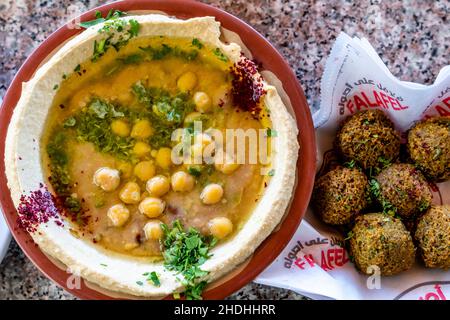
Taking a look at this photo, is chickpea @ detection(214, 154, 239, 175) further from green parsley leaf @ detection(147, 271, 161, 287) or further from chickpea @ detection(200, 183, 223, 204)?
green parsley leaf @ detection(147, 271, 161, 287)

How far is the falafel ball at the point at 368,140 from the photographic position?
2072 mm

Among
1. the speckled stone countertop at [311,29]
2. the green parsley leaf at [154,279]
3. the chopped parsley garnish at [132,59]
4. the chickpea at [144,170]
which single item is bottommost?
the green parsley leaf at [154,279]

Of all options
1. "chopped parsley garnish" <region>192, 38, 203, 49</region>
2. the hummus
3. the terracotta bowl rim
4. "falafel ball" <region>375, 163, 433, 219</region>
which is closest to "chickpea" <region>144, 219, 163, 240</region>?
the hummus

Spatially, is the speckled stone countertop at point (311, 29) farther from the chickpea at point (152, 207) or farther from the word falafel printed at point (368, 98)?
the chickpea at point (152, 207)

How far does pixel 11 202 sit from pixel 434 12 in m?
1.54

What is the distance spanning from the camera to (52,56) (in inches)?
76.4

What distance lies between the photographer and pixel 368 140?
2.07 metres

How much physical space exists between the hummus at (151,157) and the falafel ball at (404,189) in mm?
341

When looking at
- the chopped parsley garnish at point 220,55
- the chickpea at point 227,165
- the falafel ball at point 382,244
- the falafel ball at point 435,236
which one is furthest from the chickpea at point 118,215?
the falafel ball at point 435,236

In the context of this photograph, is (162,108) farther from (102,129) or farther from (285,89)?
(285,89)

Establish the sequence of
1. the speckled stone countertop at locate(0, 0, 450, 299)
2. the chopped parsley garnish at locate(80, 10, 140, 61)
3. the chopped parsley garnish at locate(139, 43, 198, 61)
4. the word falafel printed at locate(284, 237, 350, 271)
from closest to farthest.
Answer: the chopped parsley garnish at locate(80, 10, 140, 61) → the chopped parsley garnish at locate(139, 43, 198, 61) → the word falafel printed at locate(284, 237, 350, 271) → the speckled stone countertop at locate(0, 0, 450, 299)

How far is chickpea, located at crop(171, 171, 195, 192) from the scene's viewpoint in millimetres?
2023

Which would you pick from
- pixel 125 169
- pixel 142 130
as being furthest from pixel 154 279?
pixel 142 130
